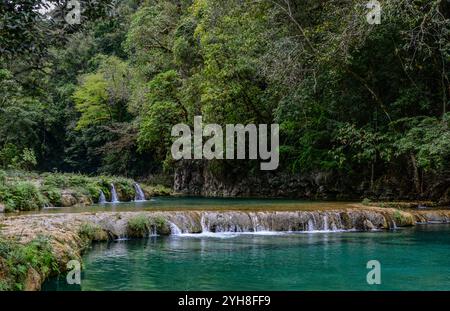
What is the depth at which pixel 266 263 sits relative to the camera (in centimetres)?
1109

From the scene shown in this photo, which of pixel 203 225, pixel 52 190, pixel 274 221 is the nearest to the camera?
pixel 203 225

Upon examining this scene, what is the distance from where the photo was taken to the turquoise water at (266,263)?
30.0ft

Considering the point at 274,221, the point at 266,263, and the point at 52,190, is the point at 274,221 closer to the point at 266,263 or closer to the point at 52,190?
the point at 266,263

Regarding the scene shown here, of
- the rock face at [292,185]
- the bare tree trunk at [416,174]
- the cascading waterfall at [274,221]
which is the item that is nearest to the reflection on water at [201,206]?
the cascading waterfall at [274,221]

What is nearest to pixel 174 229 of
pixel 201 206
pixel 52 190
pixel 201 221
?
pixel 201 221

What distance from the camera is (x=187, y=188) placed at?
34.2m

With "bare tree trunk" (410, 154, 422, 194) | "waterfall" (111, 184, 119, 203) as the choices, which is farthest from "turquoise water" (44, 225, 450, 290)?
"waterfall" (111, 184, 119, 203)

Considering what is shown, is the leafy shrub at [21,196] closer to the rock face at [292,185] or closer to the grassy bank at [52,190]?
the grassy bank at [52,190]

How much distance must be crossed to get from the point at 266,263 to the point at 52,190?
476 inches

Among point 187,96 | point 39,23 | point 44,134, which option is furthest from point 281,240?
point 44,134

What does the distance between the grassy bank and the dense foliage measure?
3552 millimetres
